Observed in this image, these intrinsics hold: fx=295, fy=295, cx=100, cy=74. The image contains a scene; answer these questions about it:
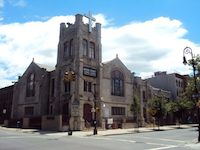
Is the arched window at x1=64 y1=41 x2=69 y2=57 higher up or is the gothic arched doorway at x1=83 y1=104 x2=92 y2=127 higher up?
the arched window at x1=64 y1=41 x2=69 y2=57

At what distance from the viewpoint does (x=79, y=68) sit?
4381cm

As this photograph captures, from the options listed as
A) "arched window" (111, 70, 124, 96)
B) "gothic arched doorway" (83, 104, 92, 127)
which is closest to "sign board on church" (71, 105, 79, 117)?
"gothic arched doorway" (83, 104, 92, 127)

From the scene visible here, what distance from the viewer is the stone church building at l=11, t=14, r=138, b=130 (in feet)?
140

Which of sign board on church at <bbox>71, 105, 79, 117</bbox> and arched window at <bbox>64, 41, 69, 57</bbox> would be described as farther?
arched window at <bbox>64, 41, 69, 57</bbox>

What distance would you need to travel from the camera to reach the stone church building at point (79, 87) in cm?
4278

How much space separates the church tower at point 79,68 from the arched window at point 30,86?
849cm

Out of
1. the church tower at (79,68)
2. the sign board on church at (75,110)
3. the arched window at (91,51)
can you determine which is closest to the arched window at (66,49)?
the church tower at (79,68)

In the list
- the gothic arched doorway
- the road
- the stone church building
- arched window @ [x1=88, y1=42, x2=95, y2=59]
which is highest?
arched window @ [x1=88, y1=42, x2=95, y2=59]

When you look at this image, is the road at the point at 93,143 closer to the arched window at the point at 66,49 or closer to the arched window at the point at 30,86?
the arched window at the point at 66,49

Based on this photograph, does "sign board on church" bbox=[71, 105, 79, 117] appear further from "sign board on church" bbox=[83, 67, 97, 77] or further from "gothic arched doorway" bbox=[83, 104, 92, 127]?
"sign board on church" bbox=[83, 67, 97, 77]

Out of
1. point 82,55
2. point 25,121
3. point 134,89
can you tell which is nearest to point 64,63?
point 82,55

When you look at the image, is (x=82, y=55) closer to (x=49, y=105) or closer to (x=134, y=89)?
(x=49, y=105)

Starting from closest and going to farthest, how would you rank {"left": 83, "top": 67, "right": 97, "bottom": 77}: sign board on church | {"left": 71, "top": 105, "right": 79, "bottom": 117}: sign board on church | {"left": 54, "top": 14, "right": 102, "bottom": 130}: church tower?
{"left": 71, "top": 105, "right": 79, "bottom": 117}: sign board on church, {"left": 54, "top": 14, "right": 102, "bottom": 130}: church tower, {"left": 83, "top": 67, "right": 97, "bottom": 77}: sign board on church

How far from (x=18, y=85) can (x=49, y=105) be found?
12.5m
